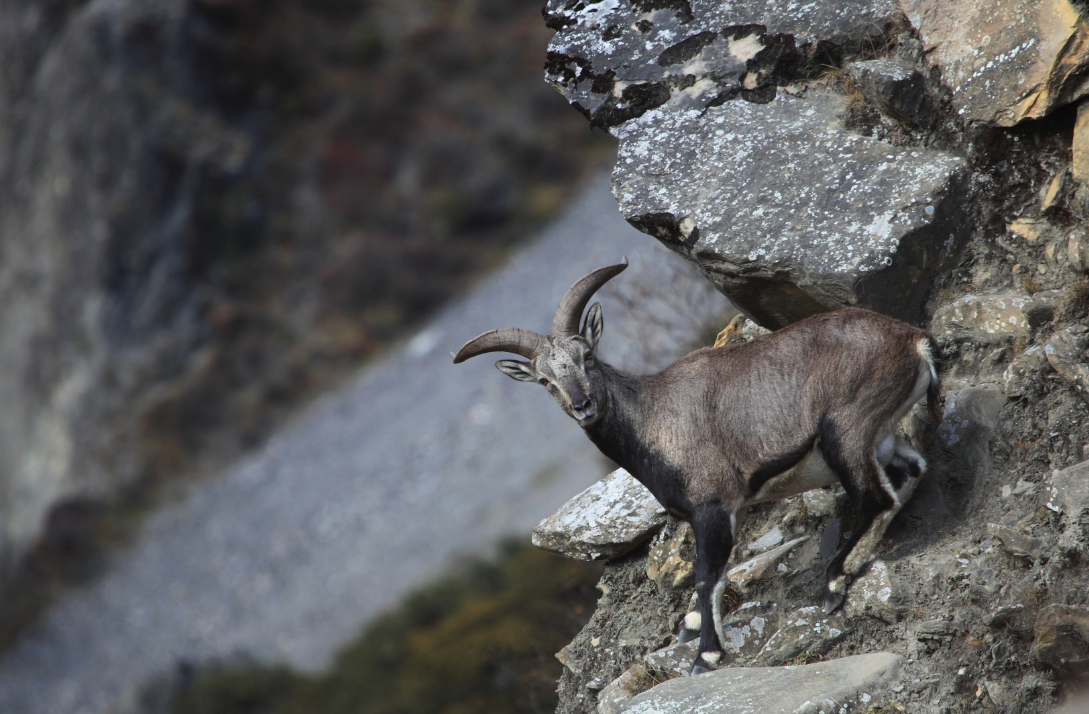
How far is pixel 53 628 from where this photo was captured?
3078 centimetres

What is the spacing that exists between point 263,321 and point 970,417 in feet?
103

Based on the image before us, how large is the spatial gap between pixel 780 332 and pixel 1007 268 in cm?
191

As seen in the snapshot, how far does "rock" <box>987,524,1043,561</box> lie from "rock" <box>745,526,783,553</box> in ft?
6.10

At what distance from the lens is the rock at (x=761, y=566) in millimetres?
6910

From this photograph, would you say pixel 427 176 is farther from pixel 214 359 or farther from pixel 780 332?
pixel 780 332

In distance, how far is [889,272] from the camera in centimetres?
695

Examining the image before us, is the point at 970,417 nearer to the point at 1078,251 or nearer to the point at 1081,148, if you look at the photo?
the point at 1078,251

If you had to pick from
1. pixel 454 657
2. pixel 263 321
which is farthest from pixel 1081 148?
pixel 263 321

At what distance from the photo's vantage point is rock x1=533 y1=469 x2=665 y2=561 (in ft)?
27.3

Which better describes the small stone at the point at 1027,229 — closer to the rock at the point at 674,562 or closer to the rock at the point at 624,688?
the rock at the point at 674,562

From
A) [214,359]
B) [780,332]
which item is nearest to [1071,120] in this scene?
[780,332]

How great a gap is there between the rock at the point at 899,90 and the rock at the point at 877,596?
3.69 metres

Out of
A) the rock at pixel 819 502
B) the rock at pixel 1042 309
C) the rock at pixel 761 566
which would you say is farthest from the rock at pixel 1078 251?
the rock at pixel 761 566

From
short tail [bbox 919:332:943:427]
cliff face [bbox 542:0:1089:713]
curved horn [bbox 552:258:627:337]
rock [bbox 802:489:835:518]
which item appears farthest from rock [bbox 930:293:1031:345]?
curved horn [bbox 552:258:627:337]
